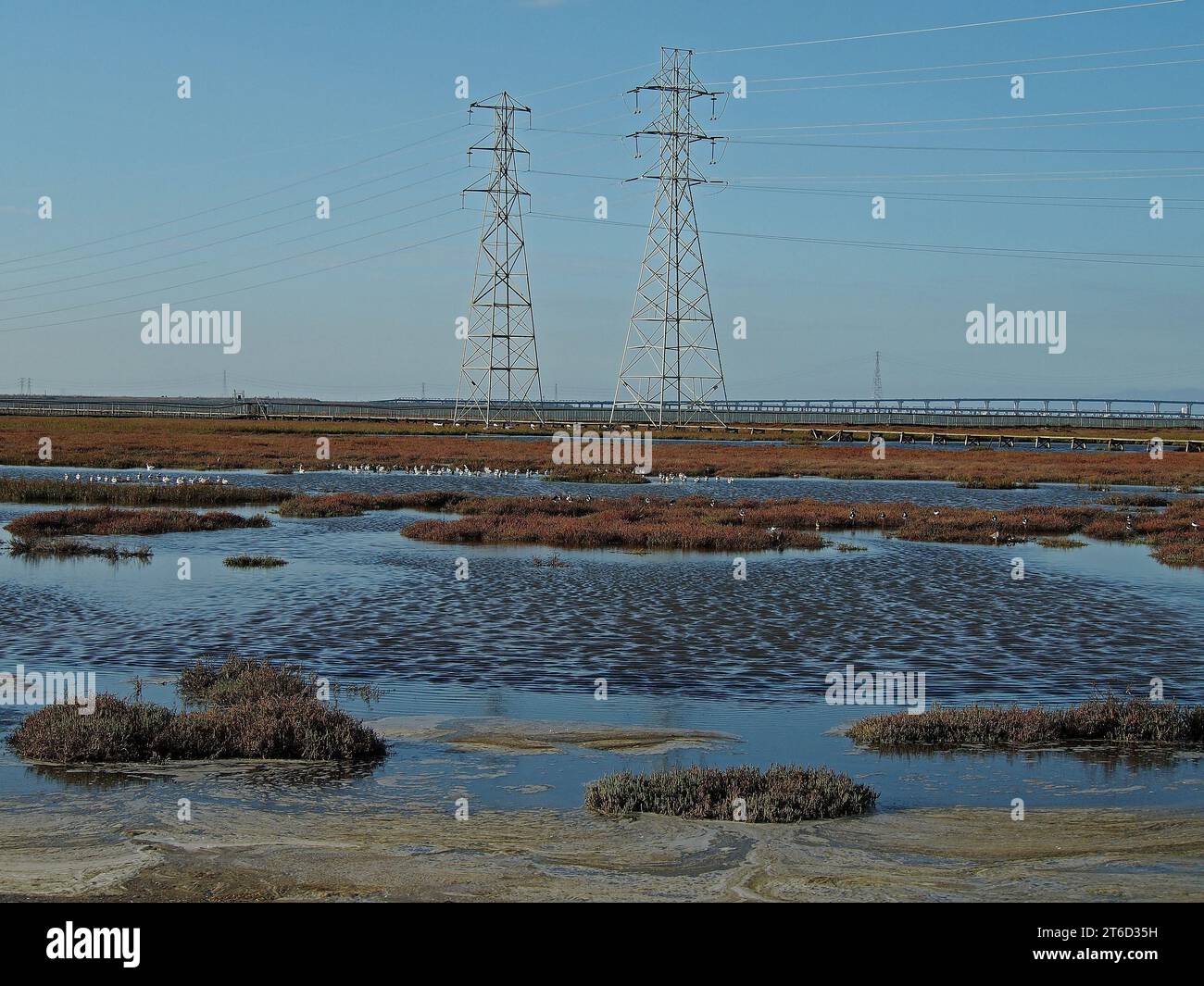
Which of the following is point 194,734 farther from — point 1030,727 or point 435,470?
point 435,470

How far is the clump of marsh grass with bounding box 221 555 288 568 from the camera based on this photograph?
30859 mm

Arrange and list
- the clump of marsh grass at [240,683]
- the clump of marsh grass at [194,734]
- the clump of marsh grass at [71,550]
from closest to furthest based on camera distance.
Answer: the clump of marsh grass at [194,734]
the clump of marsh grass at [240,683]
the clump of marsh grass at [71,550]

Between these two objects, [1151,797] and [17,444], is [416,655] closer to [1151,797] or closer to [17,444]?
[1151,797]

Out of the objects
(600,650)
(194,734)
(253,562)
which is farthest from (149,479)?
(194,734)

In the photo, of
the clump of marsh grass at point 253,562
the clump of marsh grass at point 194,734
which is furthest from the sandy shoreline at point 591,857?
the clump of marsh grass at point 253,562

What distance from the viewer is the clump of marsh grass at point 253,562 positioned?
30859mm

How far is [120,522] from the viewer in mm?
39375

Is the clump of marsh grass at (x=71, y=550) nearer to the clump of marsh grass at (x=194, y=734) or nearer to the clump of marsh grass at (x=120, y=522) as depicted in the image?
the clump of marsh grass at (x=120, y=522)

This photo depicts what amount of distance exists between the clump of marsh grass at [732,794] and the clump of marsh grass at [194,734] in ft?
10.4

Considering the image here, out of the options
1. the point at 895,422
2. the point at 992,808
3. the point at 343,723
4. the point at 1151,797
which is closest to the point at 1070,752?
the point at 1151,797

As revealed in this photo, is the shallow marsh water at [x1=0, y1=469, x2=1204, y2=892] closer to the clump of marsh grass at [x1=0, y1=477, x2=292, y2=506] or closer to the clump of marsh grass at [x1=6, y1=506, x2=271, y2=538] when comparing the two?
the clump of marsh grass at [x1=6, y1=506, x2=271, y2=538]

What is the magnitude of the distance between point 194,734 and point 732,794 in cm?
606

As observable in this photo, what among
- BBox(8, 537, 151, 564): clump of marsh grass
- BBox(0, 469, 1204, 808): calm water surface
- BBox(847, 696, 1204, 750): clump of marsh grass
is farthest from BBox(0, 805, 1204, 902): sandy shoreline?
BBox(8, 537, 151, 564): clump of marsh grass

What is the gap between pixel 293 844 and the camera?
10.9 metres
